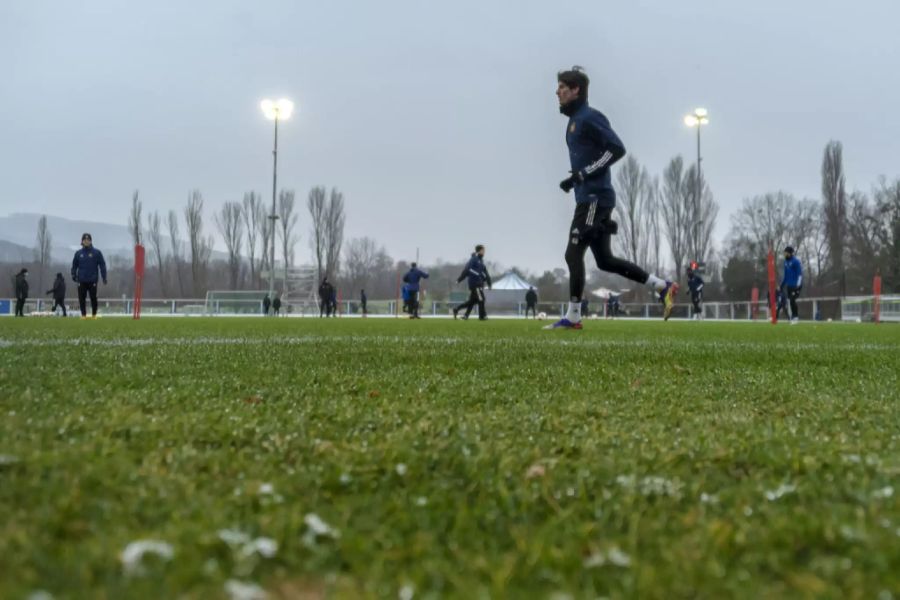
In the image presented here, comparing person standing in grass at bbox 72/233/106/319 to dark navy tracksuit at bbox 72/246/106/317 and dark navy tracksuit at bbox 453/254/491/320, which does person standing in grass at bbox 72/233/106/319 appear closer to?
dark navy tracksuit at bbox 72/246/106/317

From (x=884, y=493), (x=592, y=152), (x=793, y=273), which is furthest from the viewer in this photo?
(x=793, y=273)

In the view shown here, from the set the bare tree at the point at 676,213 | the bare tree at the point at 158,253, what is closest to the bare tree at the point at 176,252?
the bare tree at the point at 158,253

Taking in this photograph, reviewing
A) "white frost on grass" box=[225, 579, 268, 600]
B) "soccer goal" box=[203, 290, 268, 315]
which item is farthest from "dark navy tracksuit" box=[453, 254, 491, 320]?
"soccer goal" box=[203, 290, 268, 315]

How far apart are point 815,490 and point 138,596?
116 cm

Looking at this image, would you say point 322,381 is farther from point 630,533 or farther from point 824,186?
point 824,186

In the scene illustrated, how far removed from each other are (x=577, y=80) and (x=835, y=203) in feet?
160

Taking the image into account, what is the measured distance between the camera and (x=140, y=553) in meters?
0.88

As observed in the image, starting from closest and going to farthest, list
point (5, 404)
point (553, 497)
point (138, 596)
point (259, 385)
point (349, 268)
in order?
point (138, 596) < point (553, 497) < point (5, 404) < point (259, 385) < point (349, 268)

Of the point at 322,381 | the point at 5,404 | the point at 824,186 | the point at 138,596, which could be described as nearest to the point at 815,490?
the point at 138,596

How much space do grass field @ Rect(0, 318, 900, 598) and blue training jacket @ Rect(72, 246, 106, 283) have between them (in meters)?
13.9

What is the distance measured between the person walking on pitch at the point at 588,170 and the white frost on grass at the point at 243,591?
21.1ft

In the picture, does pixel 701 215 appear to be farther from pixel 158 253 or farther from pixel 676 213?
pixel 158 253

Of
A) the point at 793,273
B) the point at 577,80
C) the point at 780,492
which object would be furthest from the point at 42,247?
the point at 780,492

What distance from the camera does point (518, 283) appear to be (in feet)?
183
